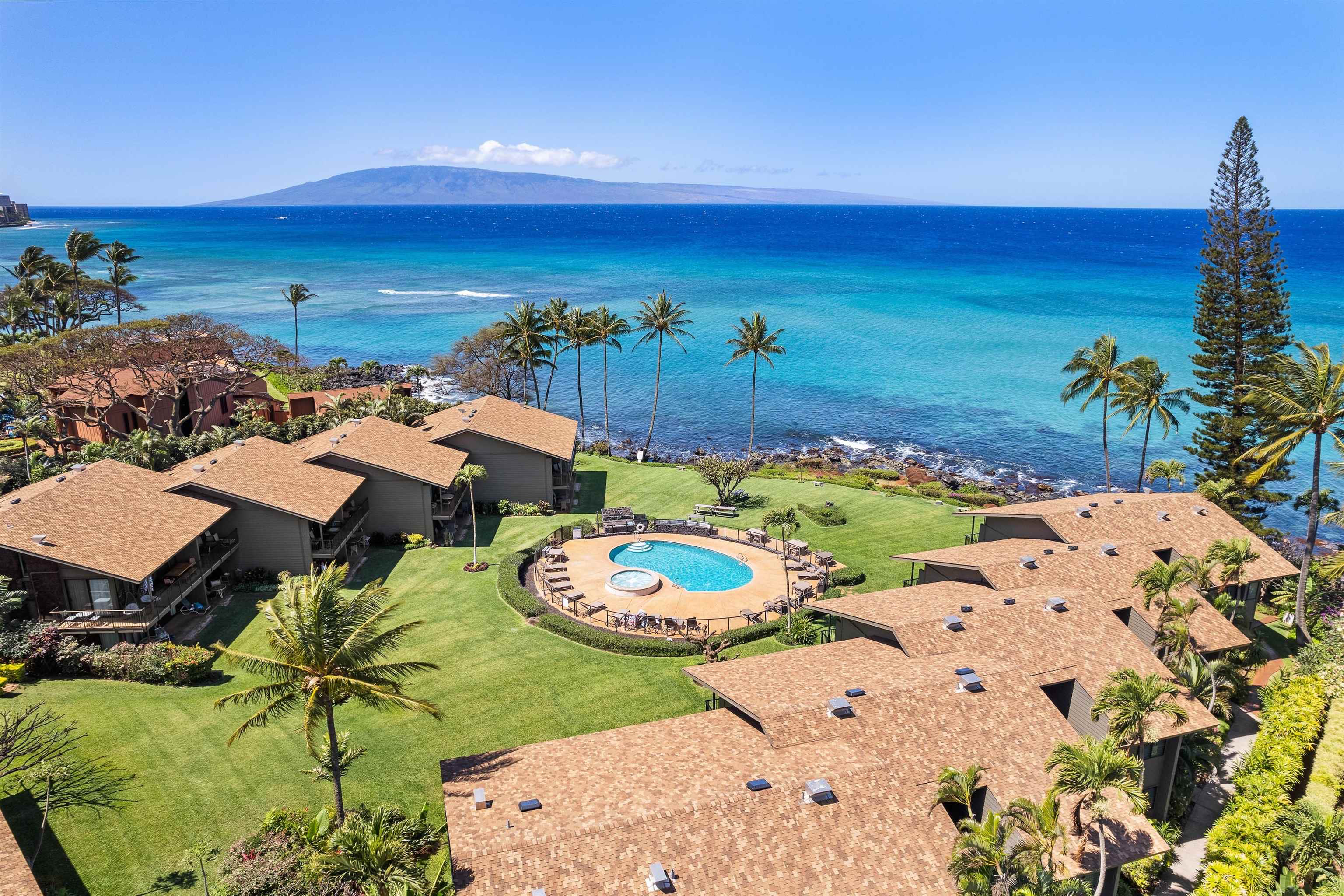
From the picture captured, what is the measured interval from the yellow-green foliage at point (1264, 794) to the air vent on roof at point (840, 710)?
8.41 meters

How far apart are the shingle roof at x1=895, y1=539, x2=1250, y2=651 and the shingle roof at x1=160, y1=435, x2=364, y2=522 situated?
24.5 meters

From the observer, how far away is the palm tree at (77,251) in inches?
2643

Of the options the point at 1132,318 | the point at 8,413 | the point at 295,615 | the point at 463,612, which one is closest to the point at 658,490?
the point at 463,612

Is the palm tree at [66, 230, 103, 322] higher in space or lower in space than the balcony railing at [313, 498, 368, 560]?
higher

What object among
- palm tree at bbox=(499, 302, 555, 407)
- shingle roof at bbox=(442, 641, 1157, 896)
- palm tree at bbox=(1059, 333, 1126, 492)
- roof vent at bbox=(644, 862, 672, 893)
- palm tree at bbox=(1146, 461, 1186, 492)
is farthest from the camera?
palm tree at bbox=(499, 302, 555, 407)

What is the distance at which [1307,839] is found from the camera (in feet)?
60.8

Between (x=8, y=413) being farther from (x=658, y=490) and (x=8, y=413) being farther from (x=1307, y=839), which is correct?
(x=1307, y=839)

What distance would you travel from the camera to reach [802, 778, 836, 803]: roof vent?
1745 cm

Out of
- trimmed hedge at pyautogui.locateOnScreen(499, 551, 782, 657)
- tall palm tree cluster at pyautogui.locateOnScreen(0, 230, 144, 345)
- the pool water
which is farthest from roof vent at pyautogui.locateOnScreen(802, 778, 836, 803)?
tall palm tree cluster at pyautogui.locateOnScreen(0, 230, 144, 345)

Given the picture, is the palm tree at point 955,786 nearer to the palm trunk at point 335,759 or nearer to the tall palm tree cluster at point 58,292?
the palm trunk at point 335,759

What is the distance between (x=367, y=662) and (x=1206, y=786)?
952 inches

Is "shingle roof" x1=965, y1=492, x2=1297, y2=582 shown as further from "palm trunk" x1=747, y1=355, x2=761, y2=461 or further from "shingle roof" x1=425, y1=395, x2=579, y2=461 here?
"palm trunk" x1=747, y1=355, x2=761, y2=461

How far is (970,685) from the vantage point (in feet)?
69.6

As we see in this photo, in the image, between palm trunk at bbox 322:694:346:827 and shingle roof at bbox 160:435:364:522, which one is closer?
palm trunk at bbox 322:694:346:827
